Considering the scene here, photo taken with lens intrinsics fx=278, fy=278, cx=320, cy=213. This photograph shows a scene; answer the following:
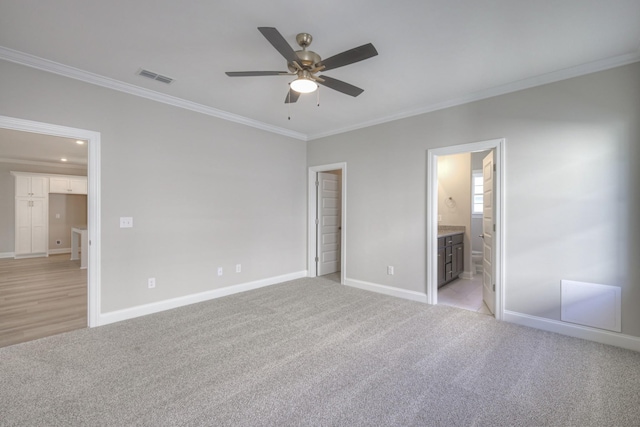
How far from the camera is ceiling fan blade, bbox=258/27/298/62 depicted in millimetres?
1774

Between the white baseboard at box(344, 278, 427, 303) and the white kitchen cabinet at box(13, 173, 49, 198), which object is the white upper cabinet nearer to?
the white kitchen cabinet at box(13, 173, 49, 198)

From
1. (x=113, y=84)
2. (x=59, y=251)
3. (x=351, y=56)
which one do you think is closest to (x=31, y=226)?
(x=59, y=251)

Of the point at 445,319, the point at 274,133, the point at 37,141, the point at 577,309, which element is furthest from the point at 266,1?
the point at 37,141

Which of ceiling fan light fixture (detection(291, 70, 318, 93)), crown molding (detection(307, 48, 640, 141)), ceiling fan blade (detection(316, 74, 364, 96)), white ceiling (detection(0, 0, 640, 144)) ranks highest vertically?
white ceiling (detection(0, 0, 640, 144))

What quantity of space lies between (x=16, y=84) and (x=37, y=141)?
12.0ft

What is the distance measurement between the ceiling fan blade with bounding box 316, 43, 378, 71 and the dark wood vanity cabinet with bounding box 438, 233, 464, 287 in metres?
3.08

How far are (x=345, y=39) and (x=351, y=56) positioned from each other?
1.34ft

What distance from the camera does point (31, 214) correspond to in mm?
7711

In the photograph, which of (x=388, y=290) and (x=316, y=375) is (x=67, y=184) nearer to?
(x=388, y=290)

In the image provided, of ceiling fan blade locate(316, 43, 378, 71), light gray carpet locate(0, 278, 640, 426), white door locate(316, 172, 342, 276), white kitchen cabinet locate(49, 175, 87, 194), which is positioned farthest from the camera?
white kitchen cabinet locate(49, 175, 87, 194)

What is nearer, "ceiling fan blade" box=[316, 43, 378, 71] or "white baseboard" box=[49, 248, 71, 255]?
"ceiling fan blade" box=[316, 43, 378, 71]

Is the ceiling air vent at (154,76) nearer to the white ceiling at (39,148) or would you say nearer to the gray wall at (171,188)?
the gray wall at (171,188)

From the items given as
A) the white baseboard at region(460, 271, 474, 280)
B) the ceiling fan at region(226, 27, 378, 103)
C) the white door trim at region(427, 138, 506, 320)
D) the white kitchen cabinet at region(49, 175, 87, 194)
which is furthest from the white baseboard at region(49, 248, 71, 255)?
the white baseboard at region(460, 271, 474, 280)

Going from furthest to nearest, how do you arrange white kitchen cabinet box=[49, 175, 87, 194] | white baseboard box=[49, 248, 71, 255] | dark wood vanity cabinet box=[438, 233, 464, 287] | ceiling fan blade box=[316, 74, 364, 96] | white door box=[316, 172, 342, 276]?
white baseboard box=[49, 248, 71, 255] < white kitchen cabinet box=[49, 175, 87, 194] < white door box=[316, 172, 342, 276] < dark wood vanity cabinet box=[438, 233, 464, 287] < ceiling fan blade box=[316, 74, 364, 96]
